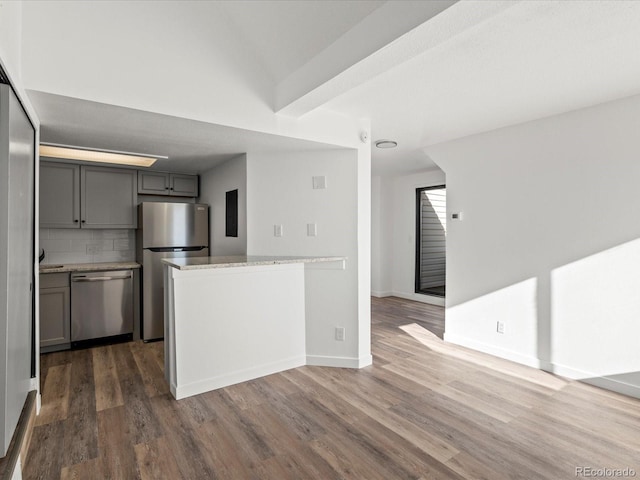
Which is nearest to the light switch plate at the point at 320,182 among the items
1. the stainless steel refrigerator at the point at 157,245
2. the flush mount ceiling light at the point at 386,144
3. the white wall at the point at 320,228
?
the white wall at the point at 320,228

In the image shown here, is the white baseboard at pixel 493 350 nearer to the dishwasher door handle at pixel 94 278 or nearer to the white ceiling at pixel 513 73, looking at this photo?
the white ceiling at pixel 513 73

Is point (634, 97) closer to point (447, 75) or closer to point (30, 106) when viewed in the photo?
point (447, 75)

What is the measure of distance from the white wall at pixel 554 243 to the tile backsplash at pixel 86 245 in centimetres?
416

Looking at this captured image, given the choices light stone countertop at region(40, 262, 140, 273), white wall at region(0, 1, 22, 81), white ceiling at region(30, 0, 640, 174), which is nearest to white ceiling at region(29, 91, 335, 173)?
white ceiling at region(30, 0, 640, 174)

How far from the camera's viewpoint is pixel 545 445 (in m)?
2.09

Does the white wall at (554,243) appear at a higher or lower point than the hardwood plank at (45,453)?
higher

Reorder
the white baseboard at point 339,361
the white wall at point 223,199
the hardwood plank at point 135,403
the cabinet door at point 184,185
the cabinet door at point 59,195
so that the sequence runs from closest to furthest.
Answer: the hardwood plank at point 135,403, the white baseboard at point 339,361, the white wall at point 223,199, the cabinet door at point 59,195, the cabinet door at point 184,185

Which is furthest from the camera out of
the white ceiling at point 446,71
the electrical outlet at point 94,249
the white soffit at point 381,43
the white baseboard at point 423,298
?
the white baseboard at point 423,298

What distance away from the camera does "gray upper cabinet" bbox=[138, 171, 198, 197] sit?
4.41m

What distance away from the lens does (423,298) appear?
20.2 feet

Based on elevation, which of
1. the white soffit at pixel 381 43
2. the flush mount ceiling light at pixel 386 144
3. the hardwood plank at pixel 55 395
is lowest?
the hardwood plank at pixel 55 395

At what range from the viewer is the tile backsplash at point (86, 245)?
163 inches

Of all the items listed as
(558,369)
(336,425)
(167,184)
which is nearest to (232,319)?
(336,425)

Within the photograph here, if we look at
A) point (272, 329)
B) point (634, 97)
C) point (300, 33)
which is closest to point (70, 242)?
point (272, 329)
